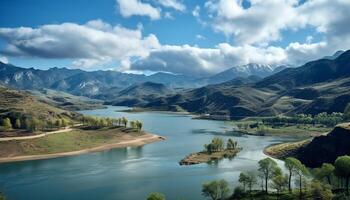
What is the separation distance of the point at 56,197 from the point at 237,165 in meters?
84.7

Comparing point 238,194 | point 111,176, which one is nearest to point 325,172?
point 238,194

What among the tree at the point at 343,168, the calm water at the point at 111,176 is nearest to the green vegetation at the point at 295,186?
the tree at the point at 343,168

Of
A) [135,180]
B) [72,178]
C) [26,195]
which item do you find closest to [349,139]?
[135,180]

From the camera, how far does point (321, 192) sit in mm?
104125

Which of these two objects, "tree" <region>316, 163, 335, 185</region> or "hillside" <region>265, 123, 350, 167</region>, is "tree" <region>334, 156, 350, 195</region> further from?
"hillside" <region>265, 123, 350, 167</region>

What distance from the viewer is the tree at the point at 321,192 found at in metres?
102

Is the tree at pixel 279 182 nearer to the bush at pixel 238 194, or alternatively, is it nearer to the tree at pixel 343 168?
the bush at pixel 238 194

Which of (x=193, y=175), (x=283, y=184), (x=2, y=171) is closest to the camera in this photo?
(x=283, y=184)

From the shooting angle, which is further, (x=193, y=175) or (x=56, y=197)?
(x=193, y=175)

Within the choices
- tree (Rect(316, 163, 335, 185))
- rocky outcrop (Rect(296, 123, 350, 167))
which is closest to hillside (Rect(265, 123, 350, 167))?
rocky outcrop (Rect(296, 123, 350, 167))

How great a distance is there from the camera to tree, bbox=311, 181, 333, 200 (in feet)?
336

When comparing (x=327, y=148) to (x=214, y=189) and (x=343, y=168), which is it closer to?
(x=343, y=168)

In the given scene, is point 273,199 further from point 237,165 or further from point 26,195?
point 26,195

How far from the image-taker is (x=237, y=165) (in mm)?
177625
